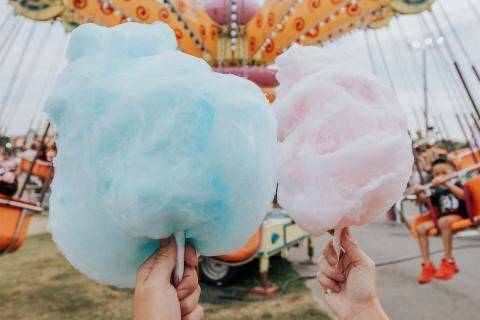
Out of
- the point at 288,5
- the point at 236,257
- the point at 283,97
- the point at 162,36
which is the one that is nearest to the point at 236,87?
the point at 162,36

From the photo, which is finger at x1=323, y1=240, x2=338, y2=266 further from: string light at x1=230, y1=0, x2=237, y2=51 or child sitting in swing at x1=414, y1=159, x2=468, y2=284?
string light at x1=230, y1=0, x2=237, y2=51

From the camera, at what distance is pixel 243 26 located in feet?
17.3

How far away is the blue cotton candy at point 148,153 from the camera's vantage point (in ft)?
2.46

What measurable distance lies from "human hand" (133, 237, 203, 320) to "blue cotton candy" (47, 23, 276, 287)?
5cm

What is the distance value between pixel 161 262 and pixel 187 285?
0.08 meters

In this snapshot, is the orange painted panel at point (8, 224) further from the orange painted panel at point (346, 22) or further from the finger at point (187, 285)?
Answer: the orange painted panel at point (346, 22)

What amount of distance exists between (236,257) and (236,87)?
2973mm

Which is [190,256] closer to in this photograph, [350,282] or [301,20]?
[350,282]

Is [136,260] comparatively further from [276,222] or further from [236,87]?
[276,222]

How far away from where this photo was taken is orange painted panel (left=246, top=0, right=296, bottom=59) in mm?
5188

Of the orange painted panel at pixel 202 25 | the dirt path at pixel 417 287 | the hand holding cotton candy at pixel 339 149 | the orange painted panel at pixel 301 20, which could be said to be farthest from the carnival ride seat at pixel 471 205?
the orange painted panel at pixel 202 25

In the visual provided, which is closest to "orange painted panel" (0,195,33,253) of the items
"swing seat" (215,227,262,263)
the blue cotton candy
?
"swing seat" (215,227,262,263)

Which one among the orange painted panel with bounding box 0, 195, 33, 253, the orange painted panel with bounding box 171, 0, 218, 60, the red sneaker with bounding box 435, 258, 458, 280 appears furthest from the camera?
the orange painted panel with bounding box 171, 0, 218, 60

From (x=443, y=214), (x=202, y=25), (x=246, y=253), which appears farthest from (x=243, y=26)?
(x=443, y=214)
